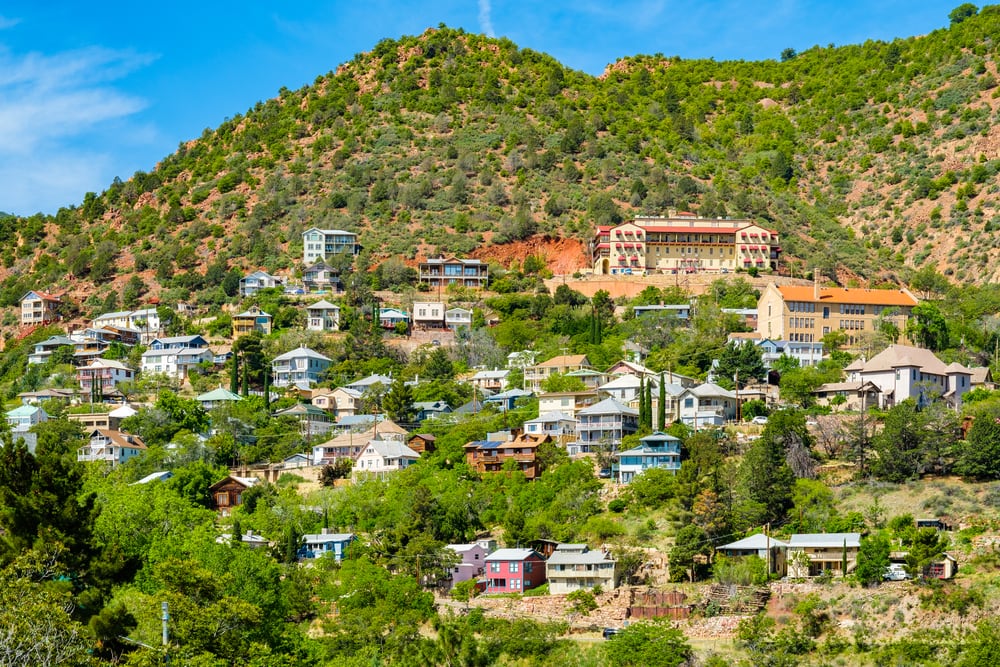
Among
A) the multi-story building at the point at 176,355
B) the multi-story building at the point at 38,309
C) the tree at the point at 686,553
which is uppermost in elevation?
the multi-story building at the point at 38,309

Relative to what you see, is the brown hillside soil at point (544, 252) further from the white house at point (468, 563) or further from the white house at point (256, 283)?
the white house at point (468, 563)

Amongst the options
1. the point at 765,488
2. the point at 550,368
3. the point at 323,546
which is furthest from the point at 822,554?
the point at 550,368

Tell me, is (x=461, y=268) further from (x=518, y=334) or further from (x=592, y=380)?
(x=592, y=380)

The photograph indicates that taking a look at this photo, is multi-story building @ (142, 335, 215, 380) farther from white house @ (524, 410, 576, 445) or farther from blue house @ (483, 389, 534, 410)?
white house @ (524, 410, 576, 445)

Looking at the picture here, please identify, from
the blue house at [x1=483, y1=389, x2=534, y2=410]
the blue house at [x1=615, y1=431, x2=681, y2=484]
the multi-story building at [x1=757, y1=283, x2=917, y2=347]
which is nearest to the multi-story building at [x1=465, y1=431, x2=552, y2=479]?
the blue house at [x1=615, y1=431, x2=681, y2=484]

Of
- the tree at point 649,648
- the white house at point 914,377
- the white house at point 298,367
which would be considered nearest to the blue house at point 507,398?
the white house at point 298,367

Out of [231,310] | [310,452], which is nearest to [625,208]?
[231,310]
